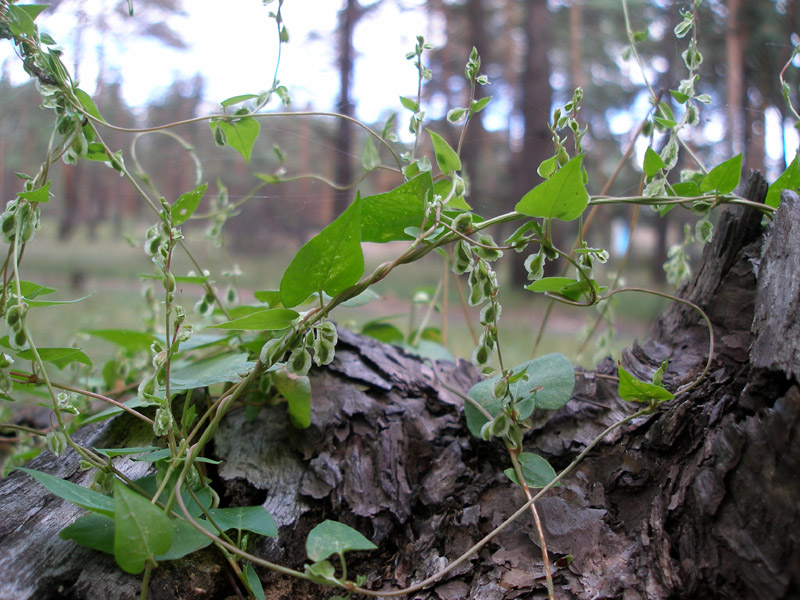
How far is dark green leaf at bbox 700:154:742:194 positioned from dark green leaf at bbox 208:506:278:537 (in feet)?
1.54

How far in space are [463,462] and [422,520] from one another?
2.8 inches

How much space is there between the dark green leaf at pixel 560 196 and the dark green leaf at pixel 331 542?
25cm

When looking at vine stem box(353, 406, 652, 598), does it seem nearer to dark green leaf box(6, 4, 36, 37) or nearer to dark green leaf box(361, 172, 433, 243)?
dark green leaf box(361, 172, 433, 243)

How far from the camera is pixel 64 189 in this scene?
5.01ft

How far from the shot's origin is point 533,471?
42 cm

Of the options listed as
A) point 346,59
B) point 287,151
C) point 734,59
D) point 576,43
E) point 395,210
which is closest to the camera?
point 395,210

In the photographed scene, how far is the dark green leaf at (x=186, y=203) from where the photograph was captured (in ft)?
1.50

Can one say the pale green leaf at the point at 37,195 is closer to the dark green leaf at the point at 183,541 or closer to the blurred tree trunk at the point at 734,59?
Answer: the dark green leaf at the point at 183,541

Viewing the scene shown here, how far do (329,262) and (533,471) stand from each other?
0.24 meters

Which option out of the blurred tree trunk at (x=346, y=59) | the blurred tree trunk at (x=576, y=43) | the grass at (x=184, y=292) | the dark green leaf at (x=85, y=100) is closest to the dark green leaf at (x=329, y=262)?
the dark green leaf at (x=85, y=100)

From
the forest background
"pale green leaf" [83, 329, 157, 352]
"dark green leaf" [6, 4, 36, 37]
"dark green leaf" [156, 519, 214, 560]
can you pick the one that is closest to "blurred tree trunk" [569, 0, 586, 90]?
the forest background

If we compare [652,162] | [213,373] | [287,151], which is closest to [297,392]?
[213,373]

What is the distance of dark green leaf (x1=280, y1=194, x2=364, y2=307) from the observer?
1.12ft

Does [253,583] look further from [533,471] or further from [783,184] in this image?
[783,184]
